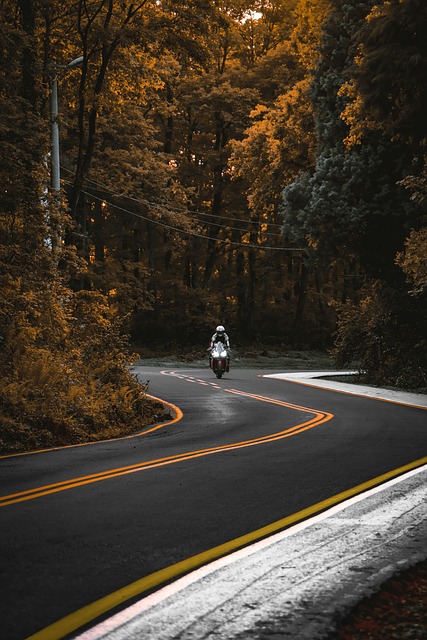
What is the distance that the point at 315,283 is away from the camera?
69.1m

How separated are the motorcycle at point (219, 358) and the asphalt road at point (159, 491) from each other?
13.6 meters

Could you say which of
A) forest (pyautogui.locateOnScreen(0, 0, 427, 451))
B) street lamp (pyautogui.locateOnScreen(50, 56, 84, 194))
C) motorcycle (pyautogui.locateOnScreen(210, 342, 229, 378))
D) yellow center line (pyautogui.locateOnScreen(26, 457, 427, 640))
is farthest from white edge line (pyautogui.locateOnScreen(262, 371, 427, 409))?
yellow center line (pyautogui.locateOnScreen(26, 457, 427, 640))

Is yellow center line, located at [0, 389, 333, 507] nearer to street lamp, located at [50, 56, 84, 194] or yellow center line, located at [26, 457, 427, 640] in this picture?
yellow center line, located at [26, 457, 427, 640]

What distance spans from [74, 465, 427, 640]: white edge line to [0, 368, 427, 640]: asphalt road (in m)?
0.28

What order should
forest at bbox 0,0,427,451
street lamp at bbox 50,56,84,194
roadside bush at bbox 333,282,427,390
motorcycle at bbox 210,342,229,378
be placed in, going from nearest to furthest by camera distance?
forest at bbox 0,0,427,451 → street lamp at bbox 50,56,84,194 → roadside bush at bbox 333,282,427,390 → motorcycle at bbox 210,342,229,378

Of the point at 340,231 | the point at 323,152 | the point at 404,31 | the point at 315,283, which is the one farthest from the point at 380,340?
the point at 315,283

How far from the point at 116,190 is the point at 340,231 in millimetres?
16248

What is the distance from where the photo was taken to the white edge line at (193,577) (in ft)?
15.2

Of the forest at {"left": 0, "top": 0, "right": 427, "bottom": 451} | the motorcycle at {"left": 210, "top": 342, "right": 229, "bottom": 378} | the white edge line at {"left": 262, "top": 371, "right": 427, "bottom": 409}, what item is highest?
the forest at {"left": 0, "top": 0, "right": 427, "bottom": 451}

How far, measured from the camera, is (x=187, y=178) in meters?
57.0

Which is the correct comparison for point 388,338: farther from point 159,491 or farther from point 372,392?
point 159,491

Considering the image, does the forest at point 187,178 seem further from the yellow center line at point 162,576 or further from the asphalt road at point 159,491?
the yellow center line at point 162,576

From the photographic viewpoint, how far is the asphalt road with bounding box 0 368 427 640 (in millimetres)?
5633

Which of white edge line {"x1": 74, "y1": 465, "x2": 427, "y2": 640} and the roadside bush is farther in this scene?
the roadside bush
